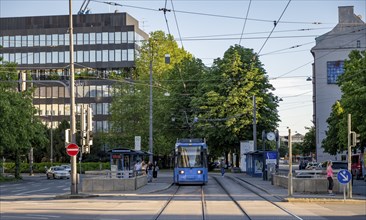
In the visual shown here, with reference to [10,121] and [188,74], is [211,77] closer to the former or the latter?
[188,74]

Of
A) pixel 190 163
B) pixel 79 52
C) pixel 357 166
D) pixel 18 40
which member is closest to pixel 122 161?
pixel 190 163

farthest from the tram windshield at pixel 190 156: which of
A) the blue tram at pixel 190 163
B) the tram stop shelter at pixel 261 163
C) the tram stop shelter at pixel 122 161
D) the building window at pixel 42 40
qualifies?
the building window at pixel 42 40

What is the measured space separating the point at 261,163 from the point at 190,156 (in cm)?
1662

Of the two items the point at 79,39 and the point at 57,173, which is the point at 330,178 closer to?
the point at 57,173

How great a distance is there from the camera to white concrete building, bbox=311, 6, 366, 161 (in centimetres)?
9200

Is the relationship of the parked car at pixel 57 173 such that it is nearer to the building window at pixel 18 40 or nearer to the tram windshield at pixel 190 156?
the tram windshield at pixel 190 156

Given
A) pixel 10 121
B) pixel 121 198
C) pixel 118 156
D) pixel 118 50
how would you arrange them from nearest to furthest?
pixel 121 198
pixel 118 156
pixel 10 121
pixel 118 50

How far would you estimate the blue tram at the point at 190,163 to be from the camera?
139 feet

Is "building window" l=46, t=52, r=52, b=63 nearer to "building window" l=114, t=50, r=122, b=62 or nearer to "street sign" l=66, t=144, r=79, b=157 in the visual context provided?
"building window" l=114, t=50, r=122, b=62

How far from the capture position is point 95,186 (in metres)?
34.8

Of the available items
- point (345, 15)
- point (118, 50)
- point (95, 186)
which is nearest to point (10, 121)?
point (95, 186)

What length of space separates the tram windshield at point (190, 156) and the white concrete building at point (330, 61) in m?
53.6

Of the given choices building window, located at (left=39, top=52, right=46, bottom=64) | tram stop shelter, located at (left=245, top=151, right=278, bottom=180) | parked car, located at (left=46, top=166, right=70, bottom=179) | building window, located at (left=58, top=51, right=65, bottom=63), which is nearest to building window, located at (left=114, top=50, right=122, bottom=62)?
building window, located at (left=58, top=51, right=65, bottom=63)

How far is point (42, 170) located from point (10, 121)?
3148 cm
